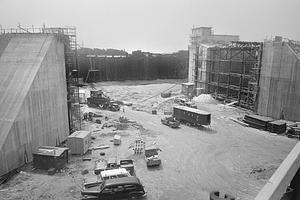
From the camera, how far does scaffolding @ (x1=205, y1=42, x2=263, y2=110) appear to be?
42500 millimetres

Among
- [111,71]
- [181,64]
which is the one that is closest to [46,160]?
[111,71]

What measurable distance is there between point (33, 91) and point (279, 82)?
103 ft

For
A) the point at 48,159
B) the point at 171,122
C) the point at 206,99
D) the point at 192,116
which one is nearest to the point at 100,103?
the point at 171,122

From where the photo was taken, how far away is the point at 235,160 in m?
23.8

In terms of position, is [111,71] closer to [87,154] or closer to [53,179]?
[87,154]

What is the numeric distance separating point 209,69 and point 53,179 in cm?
4268

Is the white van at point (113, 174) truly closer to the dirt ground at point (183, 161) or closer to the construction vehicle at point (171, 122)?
the dirt ground at point (183, 161)

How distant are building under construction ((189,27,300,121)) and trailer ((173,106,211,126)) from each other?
11325mm

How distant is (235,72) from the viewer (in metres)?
51.2

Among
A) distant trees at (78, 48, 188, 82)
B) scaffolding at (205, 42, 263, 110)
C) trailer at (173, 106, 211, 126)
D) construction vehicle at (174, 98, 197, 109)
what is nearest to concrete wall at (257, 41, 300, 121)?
scaffolding at (205, 42, 263, 110)

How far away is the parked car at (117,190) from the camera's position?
16969mm

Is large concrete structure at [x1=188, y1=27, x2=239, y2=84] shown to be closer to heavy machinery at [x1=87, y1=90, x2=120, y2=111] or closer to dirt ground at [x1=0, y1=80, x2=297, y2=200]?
dirt ground at [x1=0, y1=80, x2=297, y2=200]

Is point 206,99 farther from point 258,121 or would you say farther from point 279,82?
point 258,121

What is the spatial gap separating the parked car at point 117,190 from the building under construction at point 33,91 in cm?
760
